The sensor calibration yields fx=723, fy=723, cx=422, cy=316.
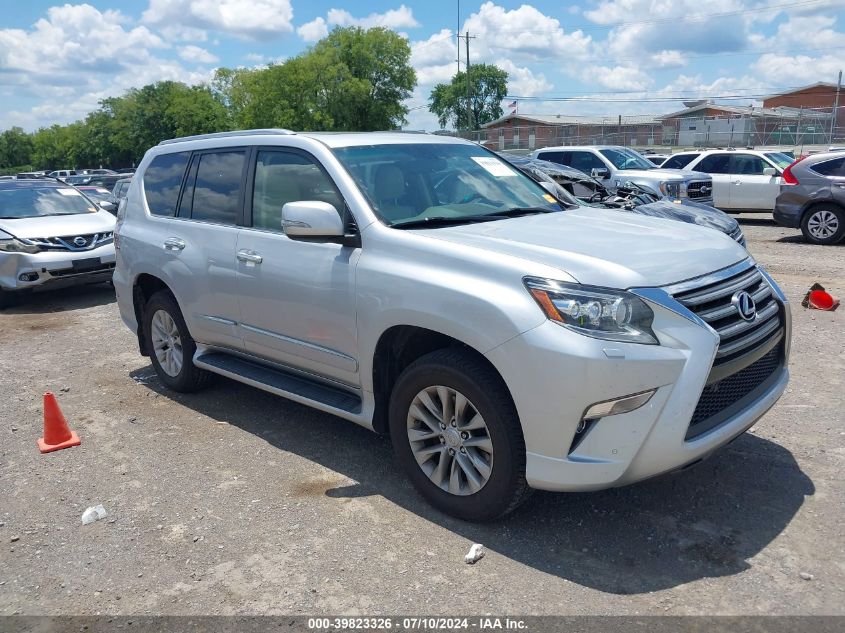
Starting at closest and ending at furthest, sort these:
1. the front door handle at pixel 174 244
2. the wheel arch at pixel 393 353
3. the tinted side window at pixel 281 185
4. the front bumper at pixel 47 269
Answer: the wheel arch at pixel 393 353, the tinted side window at pixel 281 185, the front door handle at pixel 174 244, the front bumper at pixel 47 269

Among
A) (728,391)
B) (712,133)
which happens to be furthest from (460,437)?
(712,133)

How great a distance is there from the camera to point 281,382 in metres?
4.67

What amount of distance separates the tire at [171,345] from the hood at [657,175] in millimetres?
11444

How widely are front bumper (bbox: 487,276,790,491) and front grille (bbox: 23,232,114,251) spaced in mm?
8123

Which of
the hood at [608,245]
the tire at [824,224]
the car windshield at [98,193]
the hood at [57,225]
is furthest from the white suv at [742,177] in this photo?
the car windshield at [98,193]

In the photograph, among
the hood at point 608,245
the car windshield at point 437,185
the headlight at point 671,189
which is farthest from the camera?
the headlight at point 671,189

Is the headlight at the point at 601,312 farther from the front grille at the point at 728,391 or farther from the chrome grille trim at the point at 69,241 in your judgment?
the chrome grille trim at the point at 69,241

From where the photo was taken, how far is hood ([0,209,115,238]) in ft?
32.5

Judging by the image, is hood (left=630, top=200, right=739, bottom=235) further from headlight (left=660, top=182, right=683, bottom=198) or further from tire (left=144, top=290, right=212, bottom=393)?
tire (left=144, top=290, right=212, bottom=393)

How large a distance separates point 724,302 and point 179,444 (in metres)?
3.57

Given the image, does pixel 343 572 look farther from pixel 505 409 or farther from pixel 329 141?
pixel 329 141

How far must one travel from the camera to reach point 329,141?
4516 millimetres

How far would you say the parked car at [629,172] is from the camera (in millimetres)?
14844

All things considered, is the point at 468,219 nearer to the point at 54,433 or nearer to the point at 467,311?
the point at 467,311
